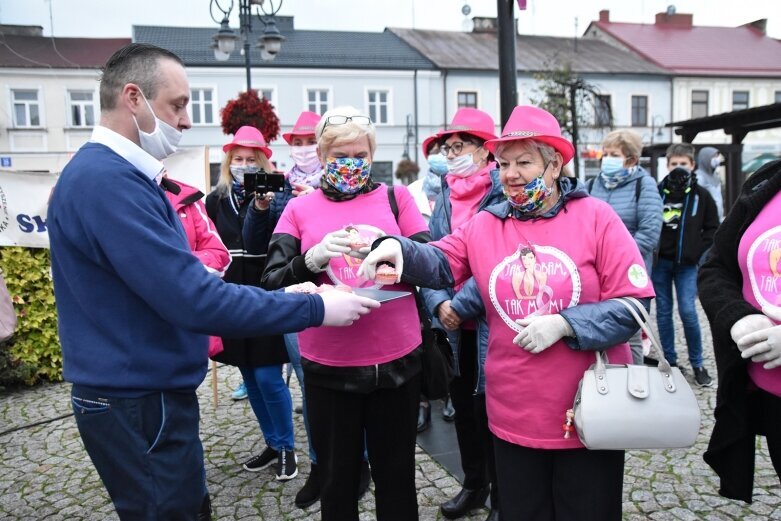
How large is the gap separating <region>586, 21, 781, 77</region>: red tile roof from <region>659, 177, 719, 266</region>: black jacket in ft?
122

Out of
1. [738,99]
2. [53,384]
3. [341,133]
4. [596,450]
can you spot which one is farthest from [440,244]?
[738,99]

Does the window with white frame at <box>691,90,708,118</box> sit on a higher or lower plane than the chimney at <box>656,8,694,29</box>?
lower

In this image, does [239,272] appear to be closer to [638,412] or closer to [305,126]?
[305,126]

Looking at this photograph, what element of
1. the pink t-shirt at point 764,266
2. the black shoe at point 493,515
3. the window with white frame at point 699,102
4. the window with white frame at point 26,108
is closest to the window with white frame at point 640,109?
the window with white frame at point 699,102

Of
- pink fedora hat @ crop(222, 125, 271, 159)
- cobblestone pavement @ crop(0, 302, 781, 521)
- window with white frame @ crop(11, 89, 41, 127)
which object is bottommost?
cobblestone pavement @ crop(0, 302, 781, 521)

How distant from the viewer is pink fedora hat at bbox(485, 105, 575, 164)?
2361 millimetres

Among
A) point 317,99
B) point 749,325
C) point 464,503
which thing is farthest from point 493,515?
point 317,99

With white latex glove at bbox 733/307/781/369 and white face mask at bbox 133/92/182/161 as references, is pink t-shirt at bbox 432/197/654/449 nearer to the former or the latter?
white latex glove at bbox 733/307/781/369

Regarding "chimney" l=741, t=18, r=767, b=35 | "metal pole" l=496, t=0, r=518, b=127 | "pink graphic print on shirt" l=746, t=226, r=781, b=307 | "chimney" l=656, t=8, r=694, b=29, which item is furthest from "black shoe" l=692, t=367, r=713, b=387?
"chimney" l=741, t=18, r=767, b=35

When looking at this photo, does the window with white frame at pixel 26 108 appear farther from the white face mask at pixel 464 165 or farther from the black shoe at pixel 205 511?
the white face mask at pixel 464 165

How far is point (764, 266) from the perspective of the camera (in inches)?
83.3

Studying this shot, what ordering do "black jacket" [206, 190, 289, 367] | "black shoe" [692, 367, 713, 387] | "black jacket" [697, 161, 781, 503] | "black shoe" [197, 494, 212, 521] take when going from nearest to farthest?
"black jacket" [697, 161, 781, 503], "black shoe" [197, 494, 212, 521], "black jacket" [206, 190, 289, 367], "black shoe" [692, 367, 713, 387]

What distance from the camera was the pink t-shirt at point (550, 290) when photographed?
2.27 meters

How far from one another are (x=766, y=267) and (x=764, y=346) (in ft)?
1.03
